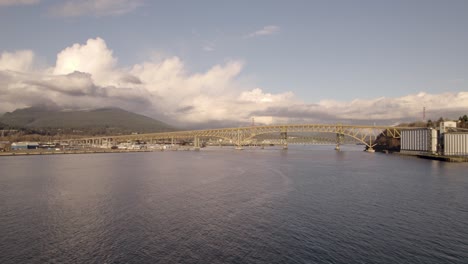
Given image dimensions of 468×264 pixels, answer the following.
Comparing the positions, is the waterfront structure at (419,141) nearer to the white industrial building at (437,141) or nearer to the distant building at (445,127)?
the white industrial building at (437,141)

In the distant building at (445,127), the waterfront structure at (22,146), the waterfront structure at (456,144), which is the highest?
the distant building at (445,127)

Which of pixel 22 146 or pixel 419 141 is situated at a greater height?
pixel 419 141

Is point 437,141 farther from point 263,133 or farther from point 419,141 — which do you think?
point 263,133

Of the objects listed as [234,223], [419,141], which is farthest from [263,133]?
[234,223]

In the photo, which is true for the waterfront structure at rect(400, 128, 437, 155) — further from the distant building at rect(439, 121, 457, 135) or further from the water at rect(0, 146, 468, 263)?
the water at rect(0, 146, 468, 263)

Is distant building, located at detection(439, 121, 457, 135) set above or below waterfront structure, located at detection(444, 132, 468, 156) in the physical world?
above

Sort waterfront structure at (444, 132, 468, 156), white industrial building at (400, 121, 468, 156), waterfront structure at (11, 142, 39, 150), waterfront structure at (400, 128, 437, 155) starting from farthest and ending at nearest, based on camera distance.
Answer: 1. waterfront structure at (11, 142, 39, 150)
2. waterfront structure at (400, 128, 437, 155)
3. white industrial building at (400, 121, 468, 156)
4. waterfront structure at (444, 132, 468, 156)

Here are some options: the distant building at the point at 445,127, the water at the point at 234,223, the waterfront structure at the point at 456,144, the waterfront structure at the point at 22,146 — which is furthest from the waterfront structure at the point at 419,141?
the waterfront structure at the point at 22,146

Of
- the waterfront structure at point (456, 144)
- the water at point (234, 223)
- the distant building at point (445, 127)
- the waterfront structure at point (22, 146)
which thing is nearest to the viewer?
the water at point (234, 223)

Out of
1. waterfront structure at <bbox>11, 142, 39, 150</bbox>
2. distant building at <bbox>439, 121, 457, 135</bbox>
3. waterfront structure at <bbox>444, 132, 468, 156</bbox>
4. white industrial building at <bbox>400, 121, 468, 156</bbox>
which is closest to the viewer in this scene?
waterfront structure at <bbox>444, 132, 468, 156</bbox>

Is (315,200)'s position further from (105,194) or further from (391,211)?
(105,194)

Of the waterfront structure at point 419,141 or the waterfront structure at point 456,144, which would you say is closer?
the waterfront structure at point 456,144

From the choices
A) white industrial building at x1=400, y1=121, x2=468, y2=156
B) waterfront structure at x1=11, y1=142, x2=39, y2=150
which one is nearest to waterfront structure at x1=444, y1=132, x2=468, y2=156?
white industrial building at x1=400, y1=121, x2=468, y2=156
